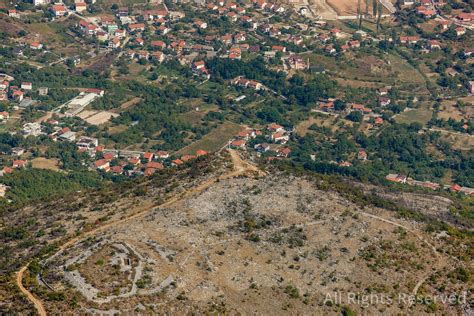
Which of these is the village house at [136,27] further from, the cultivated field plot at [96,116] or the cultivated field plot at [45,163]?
the cultivated field plot at [45,163]

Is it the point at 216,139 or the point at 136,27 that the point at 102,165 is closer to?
the point at 216,139

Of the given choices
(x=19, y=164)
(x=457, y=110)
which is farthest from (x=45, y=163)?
(x=457, y=110)

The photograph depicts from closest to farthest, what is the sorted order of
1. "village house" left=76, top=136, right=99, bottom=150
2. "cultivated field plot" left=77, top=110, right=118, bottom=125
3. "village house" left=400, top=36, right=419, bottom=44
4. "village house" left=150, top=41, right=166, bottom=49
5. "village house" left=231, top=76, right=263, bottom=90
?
1. "village house" left=76, top=136, right=99, bottom=150
2. "cultivated field plot" left=77, top=110, right=118, bottom=125
3. "village house" left=231, top=76, right=263, bottom=90
4. "village house" left=150, top=41, right=166, bottom=49
5. "village house" left=400, top=36, right=419, bottom=44

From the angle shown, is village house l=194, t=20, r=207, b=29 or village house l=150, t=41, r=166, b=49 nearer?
village house l=150, t=41, r=166, b=49

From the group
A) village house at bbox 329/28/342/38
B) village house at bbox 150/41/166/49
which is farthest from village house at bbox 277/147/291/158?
village house at bbox 329/28/342/38

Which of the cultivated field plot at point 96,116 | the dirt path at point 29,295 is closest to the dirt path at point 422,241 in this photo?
the dirt path at point 29,295

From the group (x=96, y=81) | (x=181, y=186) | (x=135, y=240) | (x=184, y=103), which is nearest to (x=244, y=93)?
(x=184, y=103)

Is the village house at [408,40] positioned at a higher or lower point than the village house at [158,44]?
lower

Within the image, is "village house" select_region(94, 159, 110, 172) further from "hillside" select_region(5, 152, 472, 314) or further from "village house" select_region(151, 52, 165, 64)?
"hillside" select_region(5, 152, 472, 314)

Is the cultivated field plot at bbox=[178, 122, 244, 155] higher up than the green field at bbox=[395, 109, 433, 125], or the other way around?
the cultivated field plot at bbox=[178, 122, 244, 155]
